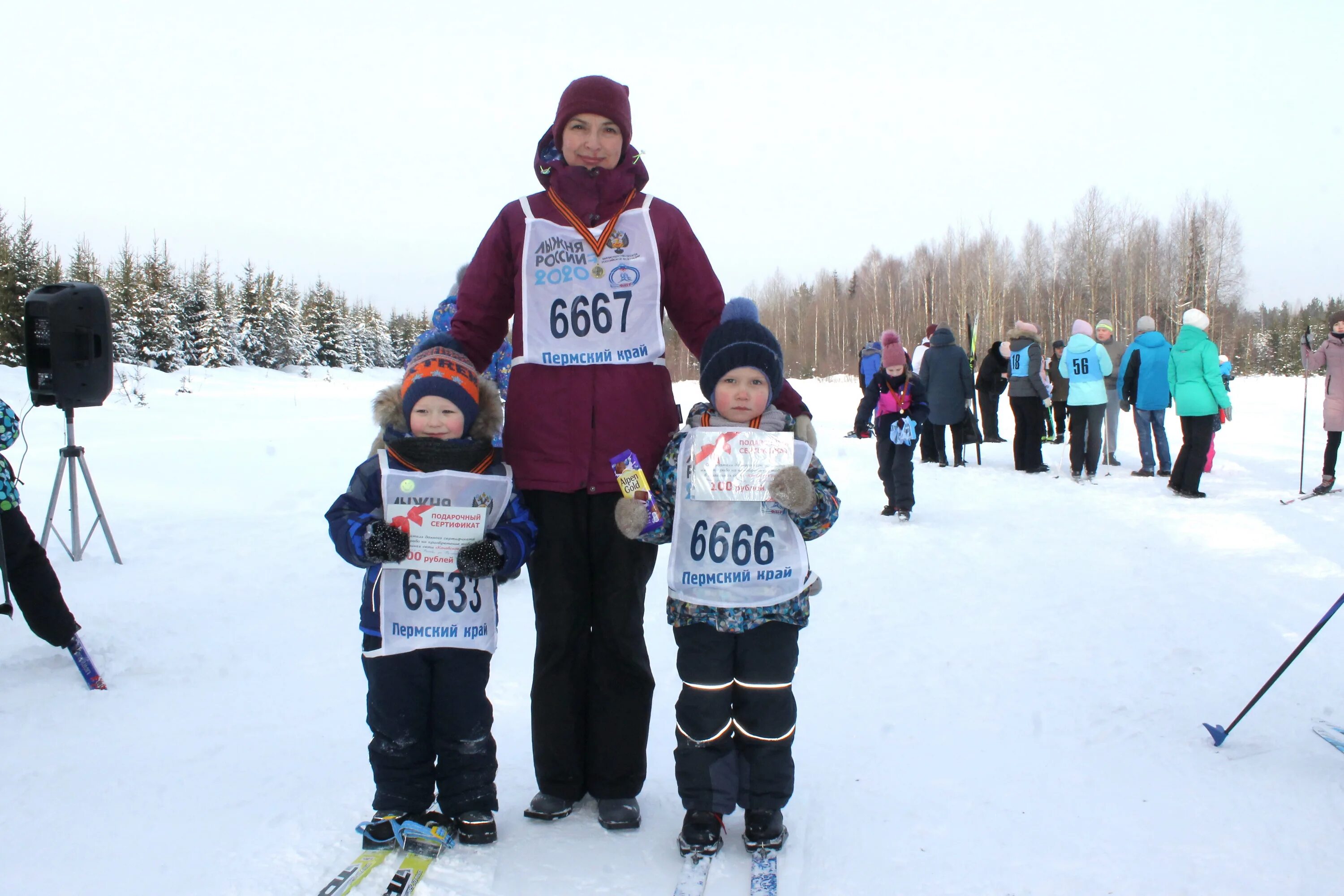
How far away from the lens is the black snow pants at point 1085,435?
10.6 meters

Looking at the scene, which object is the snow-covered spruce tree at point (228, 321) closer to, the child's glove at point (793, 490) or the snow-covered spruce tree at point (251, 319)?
the snow-covered spruce tree at point (251, 319)

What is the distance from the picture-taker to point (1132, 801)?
2.84m

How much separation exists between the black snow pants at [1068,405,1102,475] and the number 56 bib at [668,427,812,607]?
9.19m

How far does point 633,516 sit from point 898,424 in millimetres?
6274

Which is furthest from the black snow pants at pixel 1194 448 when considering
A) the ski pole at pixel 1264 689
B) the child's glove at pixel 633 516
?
the child's glove at pixel 633 516

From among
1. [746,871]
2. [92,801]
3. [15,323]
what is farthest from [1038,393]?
[15,323]

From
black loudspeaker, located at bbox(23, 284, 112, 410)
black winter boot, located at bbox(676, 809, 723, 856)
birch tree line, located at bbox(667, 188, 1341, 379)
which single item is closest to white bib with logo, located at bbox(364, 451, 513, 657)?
black winter boot, located at bbox(676, 809, 723, 856)

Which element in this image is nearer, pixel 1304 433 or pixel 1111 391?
pixel 1304 433

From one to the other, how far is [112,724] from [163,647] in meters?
1.08

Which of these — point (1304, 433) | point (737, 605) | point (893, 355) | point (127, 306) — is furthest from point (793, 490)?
point (127, 306)

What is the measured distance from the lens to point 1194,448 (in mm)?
9211

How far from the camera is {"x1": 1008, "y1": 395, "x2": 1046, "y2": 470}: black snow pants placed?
1174cm

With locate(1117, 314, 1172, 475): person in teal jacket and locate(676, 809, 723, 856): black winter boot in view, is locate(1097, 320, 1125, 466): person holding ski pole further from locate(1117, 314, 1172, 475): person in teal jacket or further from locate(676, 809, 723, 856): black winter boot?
Result: locate(676, 809, 723, 856): black winter boot

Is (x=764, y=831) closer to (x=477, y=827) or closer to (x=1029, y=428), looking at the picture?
(x=477, y=827)
